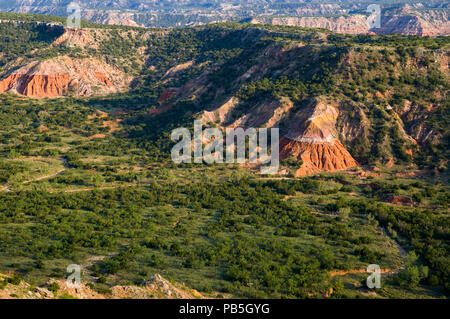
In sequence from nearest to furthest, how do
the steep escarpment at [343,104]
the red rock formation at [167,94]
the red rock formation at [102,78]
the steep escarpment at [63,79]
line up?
the steep escarpment at [343,104] < the red rock formation at [167,94] < the steep escarpment at [63,79] < the red rock formation at [102,78]

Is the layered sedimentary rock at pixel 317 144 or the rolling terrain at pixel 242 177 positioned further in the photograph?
the layered sedimentary rock at pixel 317 144

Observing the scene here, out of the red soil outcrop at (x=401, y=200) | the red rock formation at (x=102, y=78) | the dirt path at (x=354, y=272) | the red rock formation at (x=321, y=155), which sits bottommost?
the dirt path at (x=354, y=272)

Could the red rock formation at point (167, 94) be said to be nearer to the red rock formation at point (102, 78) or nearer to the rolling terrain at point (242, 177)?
the rolling terrain at point (242, 177)

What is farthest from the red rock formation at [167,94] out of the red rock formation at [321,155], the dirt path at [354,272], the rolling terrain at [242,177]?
the dirt path at [354,272]

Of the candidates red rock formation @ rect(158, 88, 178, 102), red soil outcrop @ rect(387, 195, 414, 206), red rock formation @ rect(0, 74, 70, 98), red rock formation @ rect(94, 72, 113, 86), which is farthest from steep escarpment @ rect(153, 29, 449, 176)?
red rock formation @ rect(0, 74, 70, 98)

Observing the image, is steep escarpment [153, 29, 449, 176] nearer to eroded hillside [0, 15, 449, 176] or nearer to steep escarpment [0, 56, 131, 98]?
eroded hillside [0, 15, 449, 176]

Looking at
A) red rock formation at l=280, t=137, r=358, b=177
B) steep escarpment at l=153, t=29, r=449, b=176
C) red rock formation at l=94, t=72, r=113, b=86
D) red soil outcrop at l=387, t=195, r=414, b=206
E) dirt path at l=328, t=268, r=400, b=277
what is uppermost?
red rock formation at l=94, t=72, r=113, b=86

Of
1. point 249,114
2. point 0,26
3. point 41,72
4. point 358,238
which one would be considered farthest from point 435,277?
point 0,26
